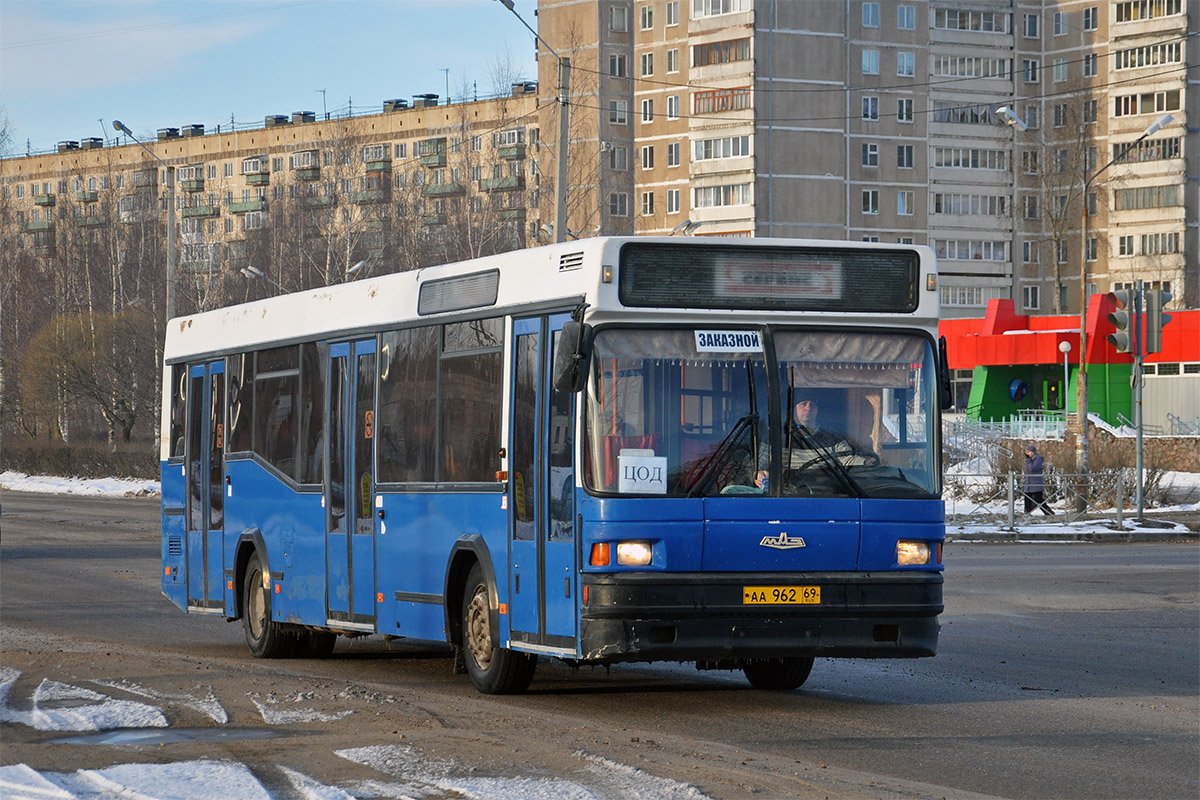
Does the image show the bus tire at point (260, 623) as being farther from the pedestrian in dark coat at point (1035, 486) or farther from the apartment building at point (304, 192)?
the apartment building at point (304, 192)

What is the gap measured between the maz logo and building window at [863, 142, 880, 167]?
3809 inches

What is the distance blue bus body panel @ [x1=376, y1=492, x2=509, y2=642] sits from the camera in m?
11.3

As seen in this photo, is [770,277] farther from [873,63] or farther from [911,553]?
[873,63]

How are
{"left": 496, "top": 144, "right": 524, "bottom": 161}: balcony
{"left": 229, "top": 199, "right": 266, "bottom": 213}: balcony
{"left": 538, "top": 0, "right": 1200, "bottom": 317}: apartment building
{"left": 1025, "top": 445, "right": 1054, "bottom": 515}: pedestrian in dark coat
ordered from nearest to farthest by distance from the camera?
{"left": 1025, "top": 445, "right": 1054, "bottom": 515}: pedestrian in dark coat < {"left": 538, "top": 0, "right": 1200, "bottom": 317}: apartment building < {"left": 496, "top": 144, "right": 524, "bottom": 161}: balcony < {"left": 229, "top": 199, "right": 266, "bottom": 213}: balcony

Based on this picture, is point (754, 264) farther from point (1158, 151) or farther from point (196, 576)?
point (1158, 151)

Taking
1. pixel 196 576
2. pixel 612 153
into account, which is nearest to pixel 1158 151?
pixel 612 153

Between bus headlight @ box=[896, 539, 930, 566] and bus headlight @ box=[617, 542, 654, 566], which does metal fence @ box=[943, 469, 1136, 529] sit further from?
bus headlight @ box=[617, 542, 654, 566]

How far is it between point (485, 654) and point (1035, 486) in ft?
82.5

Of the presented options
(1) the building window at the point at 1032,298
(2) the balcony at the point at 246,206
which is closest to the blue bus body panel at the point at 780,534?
(1) the building window at the point at 1032,298

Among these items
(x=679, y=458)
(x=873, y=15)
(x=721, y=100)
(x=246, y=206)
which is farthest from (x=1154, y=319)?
(x=246, y=206)

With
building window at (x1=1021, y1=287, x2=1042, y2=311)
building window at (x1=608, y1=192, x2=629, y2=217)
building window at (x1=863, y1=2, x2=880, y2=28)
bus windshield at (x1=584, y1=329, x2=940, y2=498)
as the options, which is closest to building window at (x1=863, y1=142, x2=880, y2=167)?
building window at (x1=863, y1=2, x2=880, y2=28)

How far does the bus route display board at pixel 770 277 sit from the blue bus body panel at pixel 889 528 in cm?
120

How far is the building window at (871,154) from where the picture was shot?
105 metres

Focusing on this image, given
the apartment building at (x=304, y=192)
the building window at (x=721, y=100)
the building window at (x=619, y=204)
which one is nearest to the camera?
the apartment building at (x=304, y=192)
